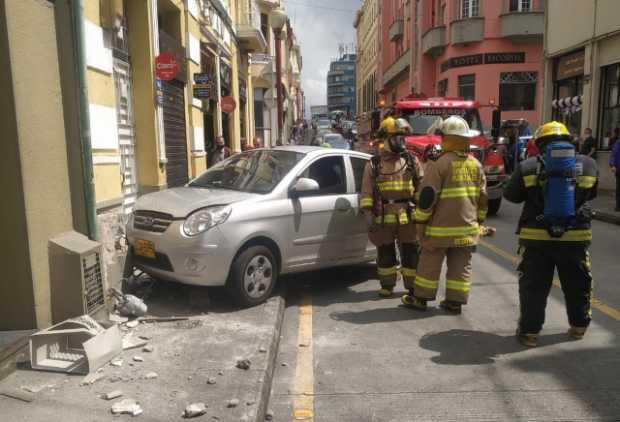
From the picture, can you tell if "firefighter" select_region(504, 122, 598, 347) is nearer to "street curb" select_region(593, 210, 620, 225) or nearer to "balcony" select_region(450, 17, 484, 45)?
"street curb" select_region(593, 210, 620, 225)

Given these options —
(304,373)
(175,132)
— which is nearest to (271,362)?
(304,373)

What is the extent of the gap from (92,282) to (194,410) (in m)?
1.81

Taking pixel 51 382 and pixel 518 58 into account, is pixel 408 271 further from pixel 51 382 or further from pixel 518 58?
pixel 518 58

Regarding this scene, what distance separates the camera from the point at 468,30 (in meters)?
27.2

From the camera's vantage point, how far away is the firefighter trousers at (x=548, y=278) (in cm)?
454

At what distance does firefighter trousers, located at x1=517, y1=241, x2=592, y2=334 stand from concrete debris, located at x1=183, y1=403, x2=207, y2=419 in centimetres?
280

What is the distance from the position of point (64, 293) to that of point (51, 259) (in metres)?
0.29

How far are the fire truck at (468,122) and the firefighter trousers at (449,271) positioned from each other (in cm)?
618

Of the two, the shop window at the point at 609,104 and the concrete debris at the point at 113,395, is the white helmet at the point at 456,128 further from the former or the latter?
the shop window at the point at 609,104

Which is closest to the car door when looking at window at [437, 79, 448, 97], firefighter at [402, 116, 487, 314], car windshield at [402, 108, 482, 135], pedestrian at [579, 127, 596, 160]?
firefighter at [402, 116, 487, 314]

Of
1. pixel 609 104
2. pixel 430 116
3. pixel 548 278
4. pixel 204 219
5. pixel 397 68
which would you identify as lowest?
pixel 548 278

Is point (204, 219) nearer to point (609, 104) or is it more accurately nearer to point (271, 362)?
point (271, 362)

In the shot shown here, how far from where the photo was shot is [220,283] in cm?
521

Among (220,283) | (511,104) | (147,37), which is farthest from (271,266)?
(511,104)
